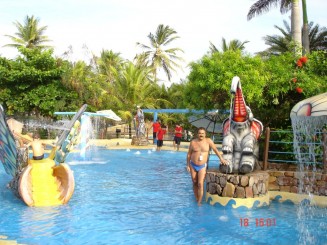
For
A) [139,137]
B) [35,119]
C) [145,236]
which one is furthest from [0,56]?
[145,236]

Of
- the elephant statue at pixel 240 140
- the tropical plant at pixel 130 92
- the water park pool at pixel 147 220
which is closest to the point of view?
the water park pool at pixel 147 220

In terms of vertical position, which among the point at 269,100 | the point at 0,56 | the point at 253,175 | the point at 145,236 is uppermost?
the point at 0,56

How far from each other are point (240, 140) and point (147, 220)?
2698 mm

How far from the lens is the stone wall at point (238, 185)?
818 centimetres

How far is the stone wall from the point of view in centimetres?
818

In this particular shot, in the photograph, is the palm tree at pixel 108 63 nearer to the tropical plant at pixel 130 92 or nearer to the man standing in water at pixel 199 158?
the tropical plant at pixel 130 92

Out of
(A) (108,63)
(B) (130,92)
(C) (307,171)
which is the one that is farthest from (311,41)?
(C) (307,171)

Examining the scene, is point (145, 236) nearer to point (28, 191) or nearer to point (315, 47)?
point (28, 191)

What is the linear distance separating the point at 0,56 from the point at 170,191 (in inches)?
900

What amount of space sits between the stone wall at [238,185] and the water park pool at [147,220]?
31cm

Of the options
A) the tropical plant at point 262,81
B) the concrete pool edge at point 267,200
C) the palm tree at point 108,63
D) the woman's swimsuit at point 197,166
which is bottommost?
the concrete pool edge at point 267,200

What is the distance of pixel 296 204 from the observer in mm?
8867
